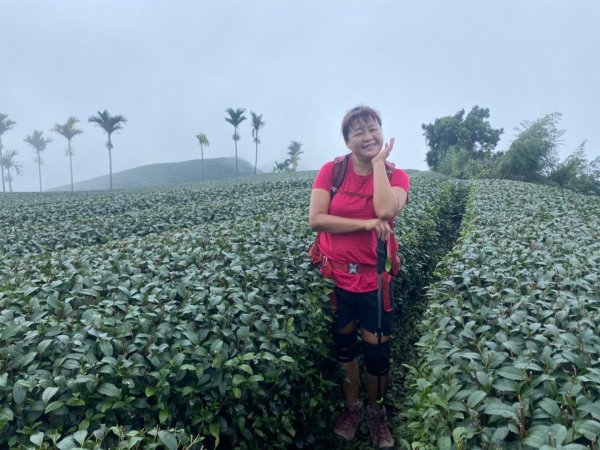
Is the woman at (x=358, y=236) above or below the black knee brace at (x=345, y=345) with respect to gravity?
above

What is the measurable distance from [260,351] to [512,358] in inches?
47.9

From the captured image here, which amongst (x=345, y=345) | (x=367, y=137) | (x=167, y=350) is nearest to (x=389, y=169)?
(x=367, y=137)

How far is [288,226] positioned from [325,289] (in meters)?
2.09

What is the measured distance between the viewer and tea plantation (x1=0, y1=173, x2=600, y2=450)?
4.95 ft

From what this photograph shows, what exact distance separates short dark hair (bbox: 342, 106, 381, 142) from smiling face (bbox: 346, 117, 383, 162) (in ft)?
0.04

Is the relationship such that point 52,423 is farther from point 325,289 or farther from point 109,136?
point 109,136

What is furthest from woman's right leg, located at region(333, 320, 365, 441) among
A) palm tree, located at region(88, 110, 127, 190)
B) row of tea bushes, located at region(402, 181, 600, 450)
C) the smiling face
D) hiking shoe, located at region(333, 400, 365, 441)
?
palm tree, located at region(88, 110, 127, 190)

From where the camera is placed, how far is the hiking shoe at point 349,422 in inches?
113

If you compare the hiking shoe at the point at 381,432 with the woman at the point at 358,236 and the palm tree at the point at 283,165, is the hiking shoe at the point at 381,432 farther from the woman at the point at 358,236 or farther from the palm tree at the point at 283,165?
the palm tree at the point at 283,165

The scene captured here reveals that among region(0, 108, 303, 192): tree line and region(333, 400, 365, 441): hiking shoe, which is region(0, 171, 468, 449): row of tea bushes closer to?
region(333, 400, 365, 441): hiking shoe

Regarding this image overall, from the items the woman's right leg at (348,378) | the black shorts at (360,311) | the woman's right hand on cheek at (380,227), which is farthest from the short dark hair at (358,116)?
the woman's right leg at (348,378)

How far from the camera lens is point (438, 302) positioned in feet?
8.89

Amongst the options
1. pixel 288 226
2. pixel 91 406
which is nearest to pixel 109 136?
pixel 288 226

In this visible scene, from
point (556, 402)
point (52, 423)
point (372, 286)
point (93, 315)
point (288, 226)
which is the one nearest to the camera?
point (556, 402)
